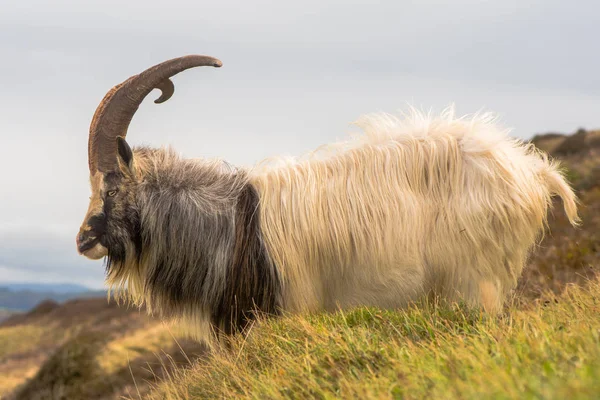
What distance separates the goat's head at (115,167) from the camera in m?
6.57

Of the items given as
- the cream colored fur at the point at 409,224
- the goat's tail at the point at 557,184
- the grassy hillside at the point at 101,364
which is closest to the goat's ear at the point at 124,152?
the cream colored fur at the point at 409,224

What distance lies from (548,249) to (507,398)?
12.2 meters

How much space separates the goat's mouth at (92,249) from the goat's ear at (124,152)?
719 mm

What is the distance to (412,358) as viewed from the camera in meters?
4.04

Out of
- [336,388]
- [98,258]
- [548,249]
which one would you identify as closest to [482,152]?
[336,388]

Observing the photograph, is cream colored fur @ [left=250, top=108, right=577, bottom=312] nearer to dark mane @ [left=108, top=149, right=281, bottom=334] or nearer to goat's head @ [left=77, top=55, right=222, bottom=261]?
dark mane @ [left=108, top=149, right=281, bottom=334]

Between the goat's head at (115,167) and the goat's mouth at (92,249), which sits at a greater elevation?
the goat's head at (115,167)

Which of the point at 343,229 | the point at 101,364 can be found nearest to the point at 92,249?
the point at 343,229

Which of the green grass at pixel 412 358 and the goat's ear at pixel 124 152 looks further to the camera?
the goat's ear at pixel 124 152

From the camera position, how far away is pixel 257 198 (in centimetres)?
675

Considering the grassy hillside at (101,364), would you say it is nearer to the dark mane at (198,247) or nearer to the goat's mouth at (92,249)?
the dark mane at (198,247)

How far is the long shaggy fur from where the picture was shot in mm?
6398

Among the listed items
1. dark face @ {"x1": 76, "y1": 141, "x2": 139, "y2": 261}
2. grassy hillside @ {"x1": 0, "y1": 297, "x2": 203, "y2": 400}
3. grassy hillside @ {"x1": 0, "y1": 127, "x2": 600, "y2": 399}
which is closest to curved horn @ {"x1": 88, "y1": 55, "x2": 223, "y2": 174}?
dark face @ {"x1": 76, "y1": 141, "x2": 139, "y2": 261}

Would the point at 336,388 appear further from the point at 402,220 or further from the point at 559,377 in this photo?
the point at 402,220
